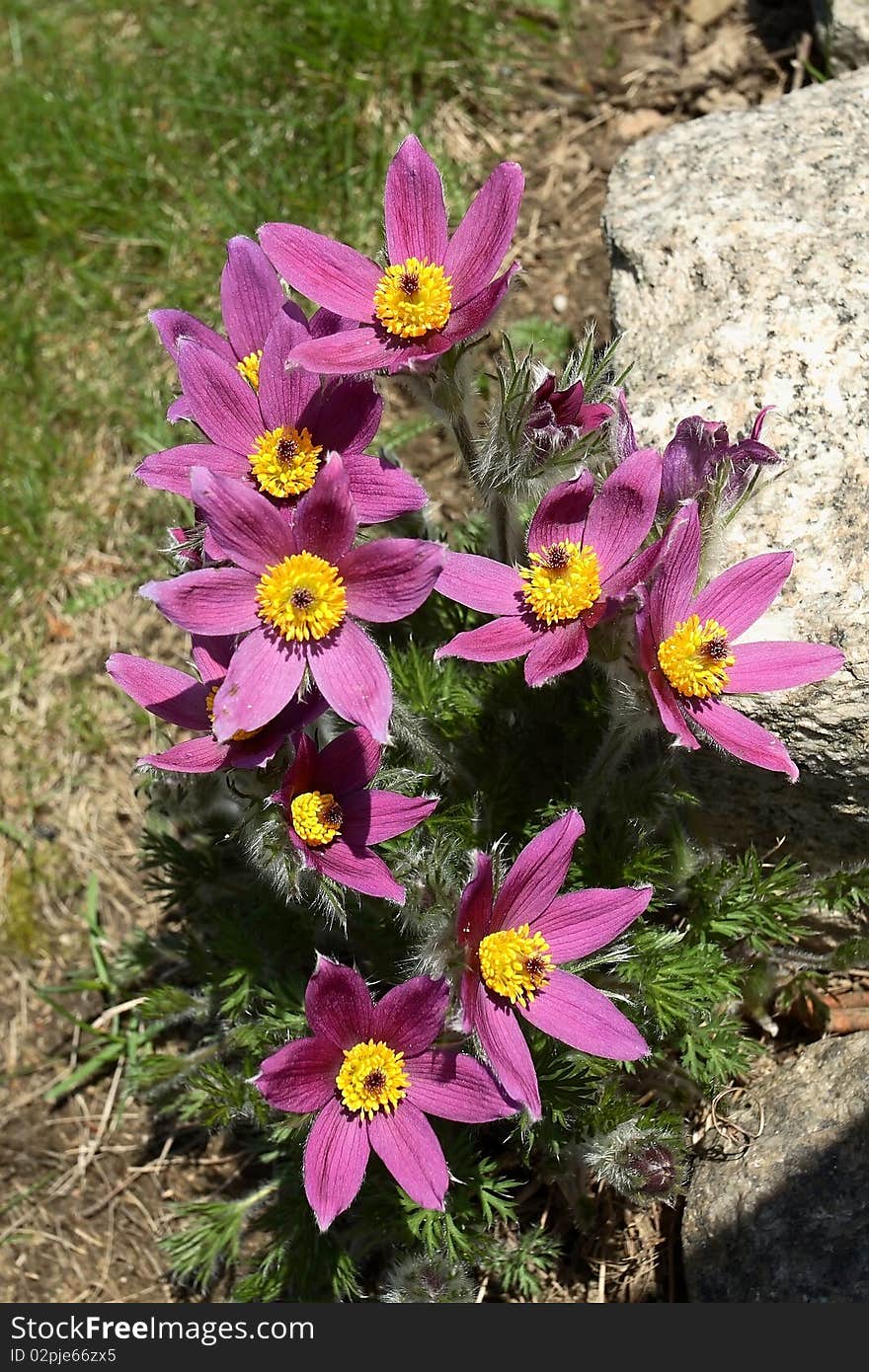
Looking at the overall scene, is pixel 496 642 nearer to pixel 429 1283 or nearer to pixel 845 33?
pixel 429 1283

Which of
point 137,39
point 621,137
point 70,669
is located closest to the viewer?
point 70,669

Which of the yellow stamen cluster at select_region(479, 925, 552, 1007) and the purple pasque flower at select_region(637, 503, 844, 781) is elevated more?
the purple pasque flower at select_region(637, 503, 844, 781)

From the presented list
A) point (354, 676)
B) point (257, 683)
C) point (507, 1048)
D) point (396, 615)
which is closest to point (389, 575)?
point (396, 615)

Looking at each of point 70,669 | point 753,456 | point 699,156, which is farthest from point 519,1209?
point 699,156

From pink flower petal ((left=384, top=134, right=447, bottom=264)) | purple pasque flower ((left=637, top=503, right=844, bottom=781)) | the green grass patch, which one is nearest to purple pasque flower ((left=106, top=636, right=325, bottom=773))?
purple pasque flower ((left=637, top=503, right=844, bottom=781))

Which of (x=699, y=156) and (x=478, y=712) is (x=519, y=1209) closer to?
(x=478, y=712)

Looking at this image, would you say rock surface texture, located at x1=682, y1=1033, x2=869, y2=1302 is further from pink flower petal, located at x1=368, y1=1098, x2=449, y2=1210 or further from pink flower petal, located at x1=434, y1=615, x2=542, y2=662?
pink flower petal, located at x1=434, y1=615, x2=542, y2=662

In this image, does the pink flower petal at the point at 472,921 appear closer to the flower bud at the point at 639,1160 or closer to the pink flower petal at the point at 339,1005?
the pink flower petal at the point at 339,1005
